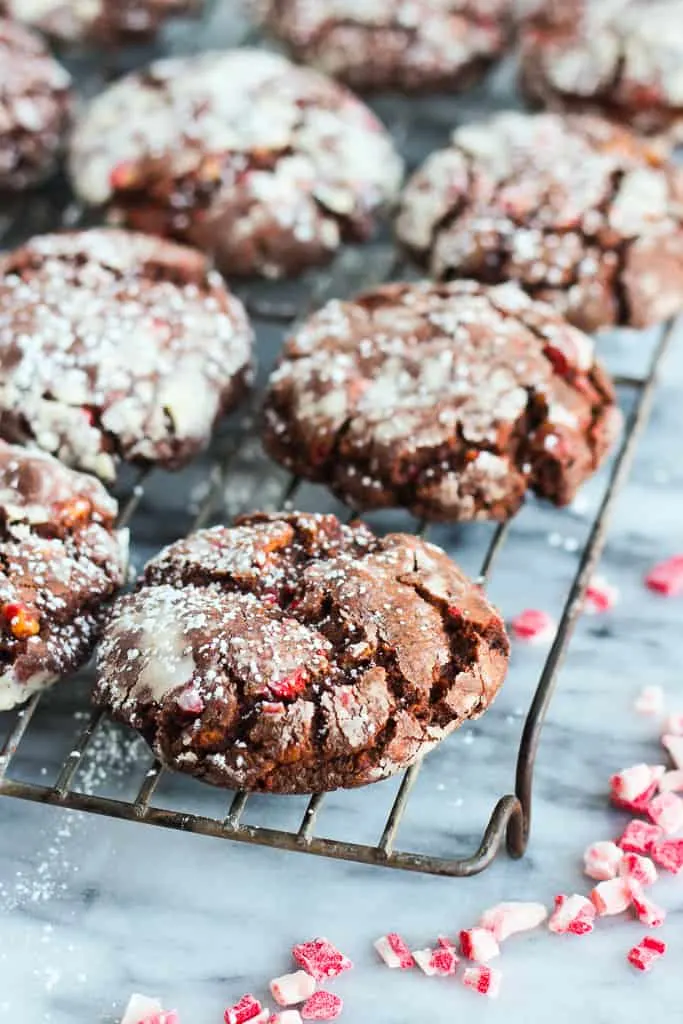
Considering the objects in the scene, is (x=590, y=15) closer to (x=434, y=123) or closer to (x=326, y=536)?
(x=434, y=123)

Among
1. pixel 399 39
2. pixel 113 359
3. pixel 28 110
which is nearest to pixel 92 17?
Answer: pixel 28 110

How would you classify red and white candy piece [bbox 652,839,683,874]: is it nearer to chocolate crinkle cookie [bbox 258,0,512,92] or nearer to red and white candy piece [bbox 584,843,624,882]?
red and white candy piece [bbox 584,843,624,882]

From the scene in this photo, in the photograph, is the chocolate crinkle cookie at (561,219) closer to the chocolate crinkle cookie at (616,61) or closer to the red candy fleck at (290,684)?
the chocolate crinkle cookie at (616,61)

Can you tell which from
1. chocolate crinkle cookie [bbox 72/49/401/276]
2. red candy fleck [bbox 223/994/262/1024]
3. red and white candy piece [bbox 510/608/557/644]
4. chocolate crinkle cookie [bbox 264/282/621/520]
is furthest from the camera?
chocolate crinkle cookie [bbox 72/49/401/276]

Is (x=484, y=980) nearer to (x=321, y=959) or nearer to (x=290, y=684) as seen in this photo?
(x=321, y=959)

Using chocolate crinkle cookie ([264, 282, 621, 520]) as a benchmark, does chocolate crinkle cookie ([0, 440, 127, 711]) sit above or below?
below

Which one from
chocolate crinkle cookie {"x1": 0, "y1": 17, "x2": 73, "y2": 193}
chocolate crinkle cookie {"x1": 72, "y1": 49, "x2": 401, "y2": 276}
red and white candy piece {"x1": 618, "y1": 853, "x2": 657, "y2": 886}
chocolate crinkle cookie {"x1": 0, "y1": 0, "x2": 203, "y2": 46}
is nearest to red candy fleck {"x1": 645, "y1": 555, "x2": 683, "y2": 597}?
red and white candy piece {"x1": 618, "y1": 853, "x2": 657, "y2": 886}

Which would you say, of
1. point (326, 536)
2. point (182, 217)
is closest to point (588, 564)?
point (326, 536)
